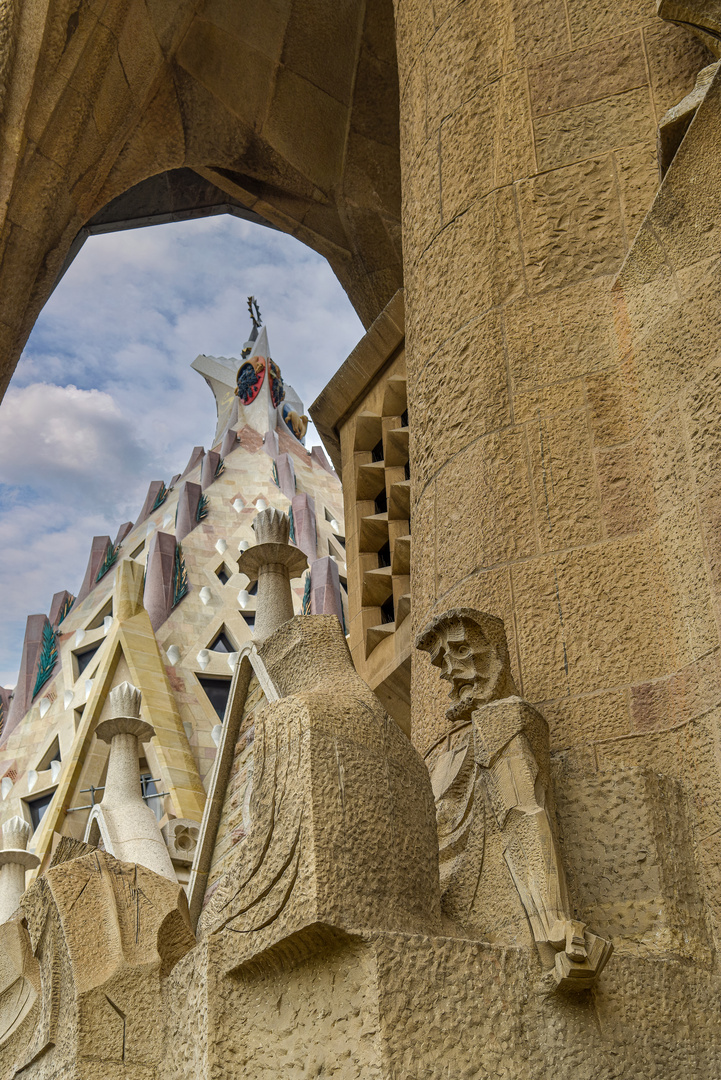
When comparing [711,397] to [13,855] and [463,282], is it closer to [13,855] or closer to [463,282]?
[463,282]

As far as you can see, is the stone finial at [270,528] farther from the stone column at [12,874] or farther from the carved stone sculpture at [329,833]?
the stone column at [12,874]

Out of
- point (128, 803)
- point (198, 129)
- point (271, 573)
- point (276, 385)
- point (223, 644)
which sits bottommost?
point (128, 803)

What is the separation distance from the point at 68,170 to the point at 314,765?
17.1 feet

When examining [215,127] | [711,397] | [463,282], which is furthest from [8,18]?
[711,397]

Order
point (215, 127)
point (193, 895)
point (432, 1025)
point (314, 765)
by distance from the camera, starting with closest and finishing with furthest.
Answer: point (432, 1025) < point (314, 765) < point (193, 895) < point (215, 127)

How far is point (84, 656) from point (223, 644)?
2150mm

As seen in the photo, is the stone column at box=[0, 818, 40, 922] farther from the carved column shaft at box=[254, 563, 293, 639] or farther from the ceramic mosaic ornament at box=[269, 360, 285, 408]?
the ceramic mosaic ornament at box=[269, 360, 285, 408]

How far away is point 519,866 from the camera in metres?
2.61

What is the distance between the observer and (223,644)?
18.8 m

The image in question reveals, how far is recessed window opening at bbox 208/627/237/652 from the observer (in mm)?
18531

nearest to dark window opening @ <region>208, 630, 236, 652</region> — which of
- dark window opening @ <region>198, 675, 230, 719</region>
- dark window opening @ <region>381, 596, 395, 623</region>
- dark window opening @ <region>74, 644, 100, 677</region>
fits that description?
dark window opening @ <region>198, 675, 230, 719</region>

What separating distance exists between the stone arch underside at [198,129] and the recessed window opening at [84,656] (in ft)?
31.7

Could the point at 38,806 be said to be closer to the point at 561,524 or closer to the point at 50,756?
the point at 50,756

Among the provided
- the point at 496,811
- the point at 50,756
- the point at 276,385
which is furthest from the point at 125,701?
the point at 276,385
